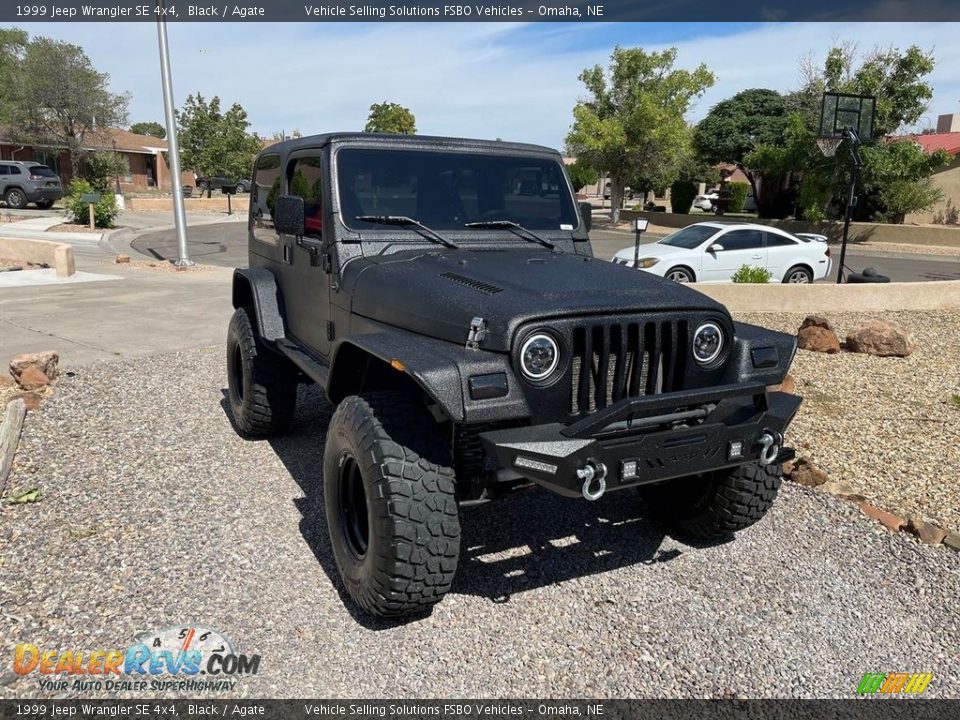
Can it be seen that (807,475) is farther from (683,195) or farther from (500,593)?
(683,195)

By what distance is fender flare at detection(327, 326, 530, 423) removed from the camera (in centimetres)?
267

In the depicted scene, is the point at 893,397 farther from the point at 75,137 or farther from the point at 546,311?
the point at 75,137

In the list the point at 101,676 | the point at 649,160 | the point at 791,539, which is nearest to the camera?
the point at 101,676

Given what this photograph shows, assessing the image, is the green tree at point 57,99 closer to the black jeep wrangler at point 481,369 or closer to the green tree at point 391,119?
the green tree at point 391,119

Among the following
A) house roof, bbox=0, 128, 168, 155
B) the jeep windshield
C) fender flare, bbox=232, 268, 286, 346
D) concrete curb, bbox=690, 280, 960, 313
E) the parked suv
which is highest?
house roof, bbox=0, 128, 168, 155

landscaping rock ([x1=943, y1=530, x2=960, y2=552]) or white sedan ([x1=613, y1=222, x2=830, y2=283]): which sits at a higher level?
white sedan ([x1=613, y1=222, x2=830, y2=283])

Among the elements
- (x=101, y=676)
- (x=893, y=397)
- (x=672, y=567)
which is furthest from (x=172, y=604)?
(x=893, y=397)

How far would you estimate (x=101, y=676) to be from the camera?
2.76 m

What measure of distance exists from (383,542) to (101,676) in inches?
44.5

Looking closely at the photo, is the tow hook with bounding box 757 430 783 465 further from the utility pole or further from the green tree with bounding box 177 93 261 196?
the green tree with bounding box 177 93 261 196

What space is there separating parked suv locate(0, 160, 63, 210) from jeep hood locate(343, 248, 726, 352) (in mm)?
30343

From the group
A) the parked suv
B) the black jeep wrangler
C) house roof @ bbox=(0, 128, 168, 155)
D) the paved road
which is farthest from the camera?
house roof @ bbox=(0, 128, 168, 155)

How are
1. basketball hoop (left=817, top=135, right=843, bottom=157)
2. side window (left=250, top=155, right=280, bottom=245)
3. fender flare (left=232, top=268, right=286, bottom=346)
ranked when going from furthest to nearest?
1. basketball hoop (left=817, top=135, right=843, bottom=157)
2. side window (left=250, top=155, right=280, bottom=245)
3. fender flare (left=232, top=268, right=286, bottom=346)

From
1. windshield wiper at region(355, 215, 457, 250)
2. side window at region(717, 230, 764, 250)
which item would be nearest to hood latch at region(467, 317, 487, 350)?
windshield wiper at region(355, 215, 457, 250)
